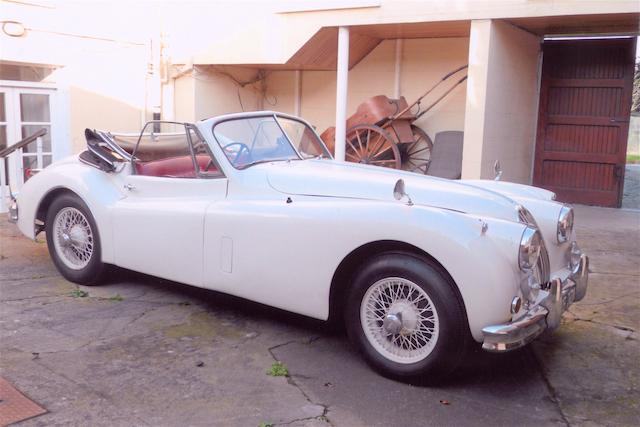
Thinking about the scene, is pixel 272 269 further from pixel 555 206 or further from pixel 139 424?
pixel 555 206

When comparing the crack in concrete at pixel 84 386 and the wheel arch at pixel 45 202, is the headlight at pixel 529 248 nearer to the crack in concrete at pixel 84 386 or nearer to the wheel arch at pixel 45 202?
the crack in concrete at pixel 84 386

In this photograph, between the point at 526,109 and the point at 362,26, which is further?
the point at 526,109

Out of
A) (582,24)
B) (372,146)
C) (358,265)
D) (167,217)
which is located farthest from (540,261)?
(372,146)

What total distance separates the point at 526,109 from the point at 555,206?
6487mm

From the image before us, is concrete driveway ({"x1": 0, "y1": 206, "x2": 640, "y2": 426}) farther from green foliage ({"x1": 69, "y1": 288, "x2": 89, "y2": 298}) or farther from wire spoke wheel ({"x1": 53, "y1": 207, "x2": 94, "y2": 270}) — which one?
wire spoke wheel ({"x1": 53, "y1": 207, "x2": 94, "y2": 270})

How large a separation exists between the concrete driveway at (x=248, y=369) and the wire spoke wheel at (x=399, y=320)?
198mm

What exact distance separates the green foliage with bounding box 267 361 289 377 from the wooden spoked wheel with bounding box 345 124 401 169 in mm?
6489

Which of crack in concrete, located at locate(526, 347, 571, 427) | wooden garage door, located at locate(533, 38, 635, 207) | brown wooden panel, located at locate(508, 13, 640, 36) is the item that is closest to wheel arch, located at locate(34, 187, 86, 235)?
crack in concrete, located at locate(526, 347, 571, 427)

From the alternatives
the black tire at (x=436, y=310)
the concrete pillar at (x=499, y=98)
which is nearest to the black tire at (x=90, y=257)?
the black tire at (x=436, y=310)

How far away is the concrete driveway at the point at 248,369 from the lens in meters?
3.30

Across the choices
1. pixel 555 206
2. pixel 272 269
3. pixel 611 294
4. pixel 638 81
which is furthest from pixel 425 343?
pixel 638 81

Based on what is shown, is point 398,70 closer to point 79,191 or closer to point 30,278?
point 79,191

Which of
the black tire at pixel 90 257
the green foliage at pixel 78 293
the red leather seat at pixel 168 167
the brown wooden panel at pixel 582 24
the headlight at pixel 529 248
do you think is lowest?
the green foliage at pixel 78 293

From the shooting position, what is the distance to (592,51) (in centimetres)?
1036
